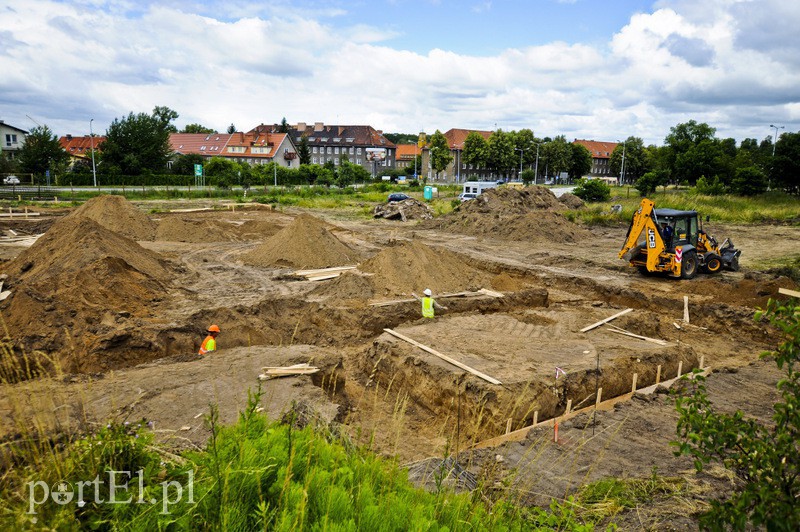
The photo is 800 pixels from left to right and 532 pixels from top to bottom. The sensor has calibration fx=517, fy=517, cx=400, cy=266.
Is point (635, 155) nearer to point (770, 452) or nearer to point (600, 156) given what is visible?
point (600, 156)

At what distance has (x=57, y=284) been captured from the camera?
12.8 meters

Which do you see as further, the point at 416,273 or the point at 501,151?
the point at 501,151

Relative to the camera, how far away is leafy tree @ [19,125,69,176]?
52.1 meters

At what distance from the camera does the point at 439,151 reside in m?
76.6

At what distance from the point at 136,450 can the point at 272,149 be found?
80641 mm

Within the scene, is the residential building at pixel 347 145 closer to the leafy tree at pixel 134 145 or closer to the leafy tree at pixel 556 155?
the leafy tree at pixel 556 155

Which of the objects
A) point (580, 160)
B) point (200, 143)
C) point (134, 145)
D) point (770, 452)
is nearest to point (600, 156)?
point (580, 160)

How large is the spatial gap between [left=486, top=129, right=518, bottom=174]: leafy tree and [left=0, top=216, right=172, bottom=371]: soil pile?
6600 cm

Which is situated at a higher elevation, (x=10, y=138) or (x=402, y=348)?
(x=10, y=138)

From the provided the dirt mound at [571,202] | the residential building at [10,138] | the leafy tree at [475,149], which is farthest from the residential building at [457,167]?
the residential building at [10,138]

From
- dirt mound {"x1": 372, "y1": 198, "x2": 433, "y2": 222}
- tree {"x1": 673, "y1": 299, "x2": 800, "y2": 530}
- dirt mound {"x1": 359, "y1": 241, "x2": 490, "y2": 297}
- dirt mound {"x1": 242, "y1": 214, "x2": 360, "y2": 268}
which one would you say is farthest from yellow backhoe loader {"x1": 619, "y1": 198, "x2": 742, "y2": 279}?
dirt mound {"x1": 372, "y1": 198, "x2": 433, "y2": 222}

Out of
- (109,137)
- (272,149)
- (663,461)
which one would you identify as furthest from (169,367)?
(272,149)

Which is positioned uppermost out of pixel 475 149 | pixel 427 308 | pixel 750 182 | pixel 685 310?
pixel 475 149

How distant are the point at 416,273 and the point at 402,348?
5704 mm
